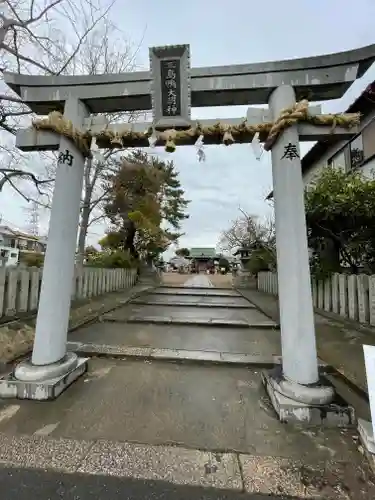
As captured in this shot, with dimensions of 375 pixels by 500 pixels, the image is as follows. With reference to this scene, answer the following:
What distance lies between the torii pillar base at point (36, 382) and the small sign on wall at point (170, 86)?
2887 millimetres

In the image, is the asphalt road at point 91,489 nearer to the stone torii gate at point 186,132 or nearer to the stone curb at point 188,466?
the stone curb at point 188,466

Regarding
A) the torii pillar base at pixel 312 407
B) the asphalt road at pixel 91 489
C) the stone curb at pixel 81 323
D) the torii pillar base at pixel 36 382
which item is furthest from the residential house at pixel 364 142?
the asphalt road at pixel 91 489

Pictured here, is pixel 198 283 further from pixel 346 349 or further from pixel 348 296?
pixel 346 349

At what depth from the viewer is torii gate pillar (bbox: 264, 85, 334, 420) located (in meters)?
2.49

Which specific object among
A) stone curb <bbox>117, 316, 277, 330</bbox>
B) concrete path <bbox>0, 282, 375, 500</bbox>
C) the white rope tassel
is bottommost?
concrete path <bbox>0, 282, 375, 500</bbox>

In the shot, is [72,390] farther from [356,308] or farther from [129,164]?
[129,164]

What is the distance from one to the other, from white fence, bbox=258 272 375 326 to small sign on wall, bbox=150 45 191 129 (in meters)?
4.78

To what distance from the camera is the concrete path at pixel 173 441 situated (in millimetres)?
1688

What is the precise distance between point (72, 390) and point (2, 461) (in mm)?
1043

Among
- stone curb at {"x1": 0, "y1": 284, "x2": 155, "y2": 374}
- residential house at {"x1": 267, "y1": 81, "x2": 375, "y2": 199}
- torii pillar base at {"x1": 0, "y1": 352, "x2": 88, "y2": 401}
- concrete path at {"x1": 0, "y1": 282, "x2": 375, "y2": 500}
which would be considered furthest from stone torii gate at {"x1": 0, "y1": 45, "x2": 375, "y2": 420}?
residential house at {"x1": 267, "y1": 81, "x2": 375, "y2": 199}

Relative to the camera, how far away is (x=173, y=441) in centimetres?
211

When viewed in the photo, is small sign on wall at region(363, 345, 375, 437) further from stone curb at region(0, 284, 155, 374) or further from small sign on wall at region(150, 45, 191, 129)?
stone curb at region(0, 284, 155, 374)

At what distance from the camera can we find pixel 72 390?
9.48ft

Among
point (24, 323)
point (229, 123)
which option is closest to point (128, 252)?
point (24, 323)
